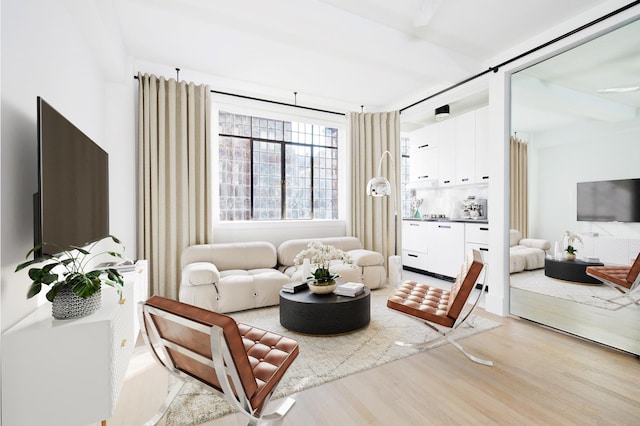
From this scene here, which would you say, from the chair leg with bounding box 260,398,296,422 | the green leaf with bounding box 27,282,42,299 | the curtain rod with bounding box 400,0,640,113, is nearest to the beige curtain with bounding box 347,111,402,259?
the curtain rod with bounding box 400,0,640,113

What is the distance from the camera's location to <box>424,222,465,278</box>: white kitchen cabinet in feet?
14.8

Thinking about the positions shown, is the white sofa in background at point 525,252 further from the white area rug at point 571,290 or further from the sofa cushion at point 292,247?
the sofa cushion at point 292,247

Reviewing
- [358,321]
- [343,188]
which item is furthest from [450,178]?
[358,321]

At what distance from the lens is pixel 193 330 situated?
1.31 meters

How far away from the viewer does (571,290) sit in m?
2.76

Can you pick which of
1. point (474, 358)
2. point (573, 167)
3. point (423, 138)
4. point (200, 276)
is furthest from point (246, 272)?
point (423, 138)

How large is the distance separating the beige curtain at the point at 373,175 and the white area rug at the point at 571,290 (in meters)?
2.02

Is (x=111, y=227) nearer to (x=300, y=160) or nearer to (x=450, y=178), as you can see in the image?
(x=300, y=160)

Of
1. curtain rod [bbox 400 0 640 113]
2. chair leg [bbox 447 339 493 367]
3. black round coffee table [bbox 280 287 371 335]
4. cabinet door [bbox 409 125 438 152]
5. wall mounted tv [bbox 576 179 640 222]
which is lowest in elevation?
chair leg [bbox 447 339 493 367]

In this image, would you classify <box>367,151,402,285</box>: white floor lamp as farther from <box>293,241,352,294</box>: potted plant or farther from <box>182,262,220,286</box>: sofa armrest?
<box>182,262,220,286</box>: sofa armrest

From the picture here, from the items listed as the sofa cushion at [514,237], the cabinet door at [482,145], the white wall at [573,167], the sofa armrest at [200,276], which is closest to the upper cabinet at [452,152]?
the cabinet door at [482,145]

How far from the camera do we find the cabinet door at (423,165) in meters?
5.24

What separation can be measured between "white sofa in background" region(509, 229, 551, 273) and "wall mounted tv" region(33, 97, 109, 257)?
3.76m

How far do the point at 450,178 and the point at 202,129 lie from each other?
3721 millimetres
